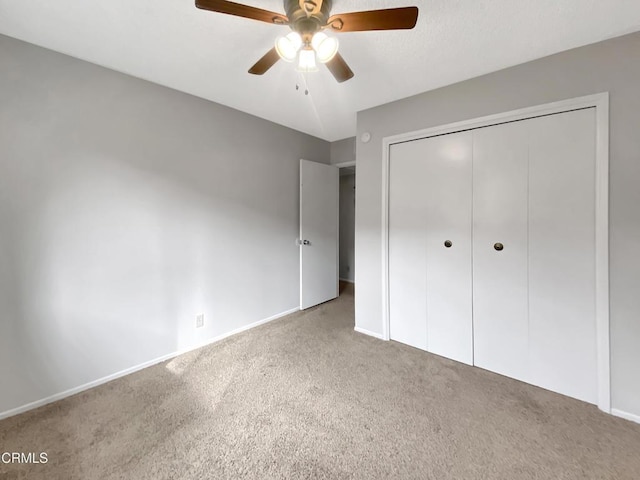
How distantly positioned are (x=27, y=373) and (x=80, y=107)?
1.77 m

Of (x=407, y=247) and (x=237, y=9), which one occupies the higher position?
(x=237, y=9)

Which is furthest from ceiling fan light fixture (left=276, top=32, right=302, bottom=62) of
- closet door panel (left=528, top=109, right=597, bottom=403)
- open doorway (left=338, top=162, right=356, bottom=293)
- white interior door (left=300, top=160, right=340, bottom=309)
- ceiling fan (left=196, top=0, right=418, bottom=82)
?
open doorway (left=338, top=162, right=356, bottom=293)

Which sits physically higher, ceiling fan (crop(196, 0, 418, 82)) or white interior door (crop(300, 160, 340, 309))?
ceiling fan (crop(196, 0, 418, 82))

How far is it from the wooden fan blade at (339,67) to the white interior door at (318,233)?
1732 millimetres

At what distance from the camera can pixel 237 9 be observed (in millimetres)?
1156

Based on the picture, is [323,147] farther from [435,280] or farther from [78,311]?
[78,311]

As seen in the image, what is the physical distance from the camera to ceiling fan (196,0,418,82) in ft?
3.77

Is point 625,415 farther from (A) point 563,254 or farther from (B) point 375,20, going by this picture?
(B) point 375,20

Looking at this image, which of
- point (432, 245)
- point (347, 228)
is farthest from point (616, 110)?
point (347, 228)

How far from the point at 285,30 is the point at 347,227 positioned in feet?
12.3

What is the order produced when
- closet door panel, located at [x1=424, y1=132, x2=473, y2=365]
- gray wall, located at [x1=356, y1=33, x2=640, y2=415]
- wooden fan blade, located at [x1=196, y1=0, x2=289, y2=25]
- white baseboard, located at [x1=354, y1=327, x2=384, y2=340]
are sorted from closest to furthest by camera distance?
wooden fan blade, located at [x1=196, y1=0, x2=289, y2=25], gray wall, located at [x1=356, y1=33, x2=640, y2=415], closet door panel, located at [x1=424, y1=132, x2=473, y2=365], white baseboard, located at [x1=354, y1=327, x2=384, y2=340]

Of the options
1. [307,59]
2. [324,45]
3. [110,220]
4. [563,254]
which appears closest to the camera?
[324,45]

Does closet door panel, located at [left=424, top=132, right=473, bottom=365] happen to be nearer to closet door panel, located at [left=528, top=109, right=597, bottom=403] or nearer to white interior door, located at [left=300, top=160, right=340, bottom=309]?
closet door panel, located at [left=528, top=109, right=597, bottom=403]

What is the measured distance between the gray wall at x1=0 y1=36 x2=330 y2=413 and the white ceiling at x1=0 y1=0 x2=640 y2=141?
260 mm
